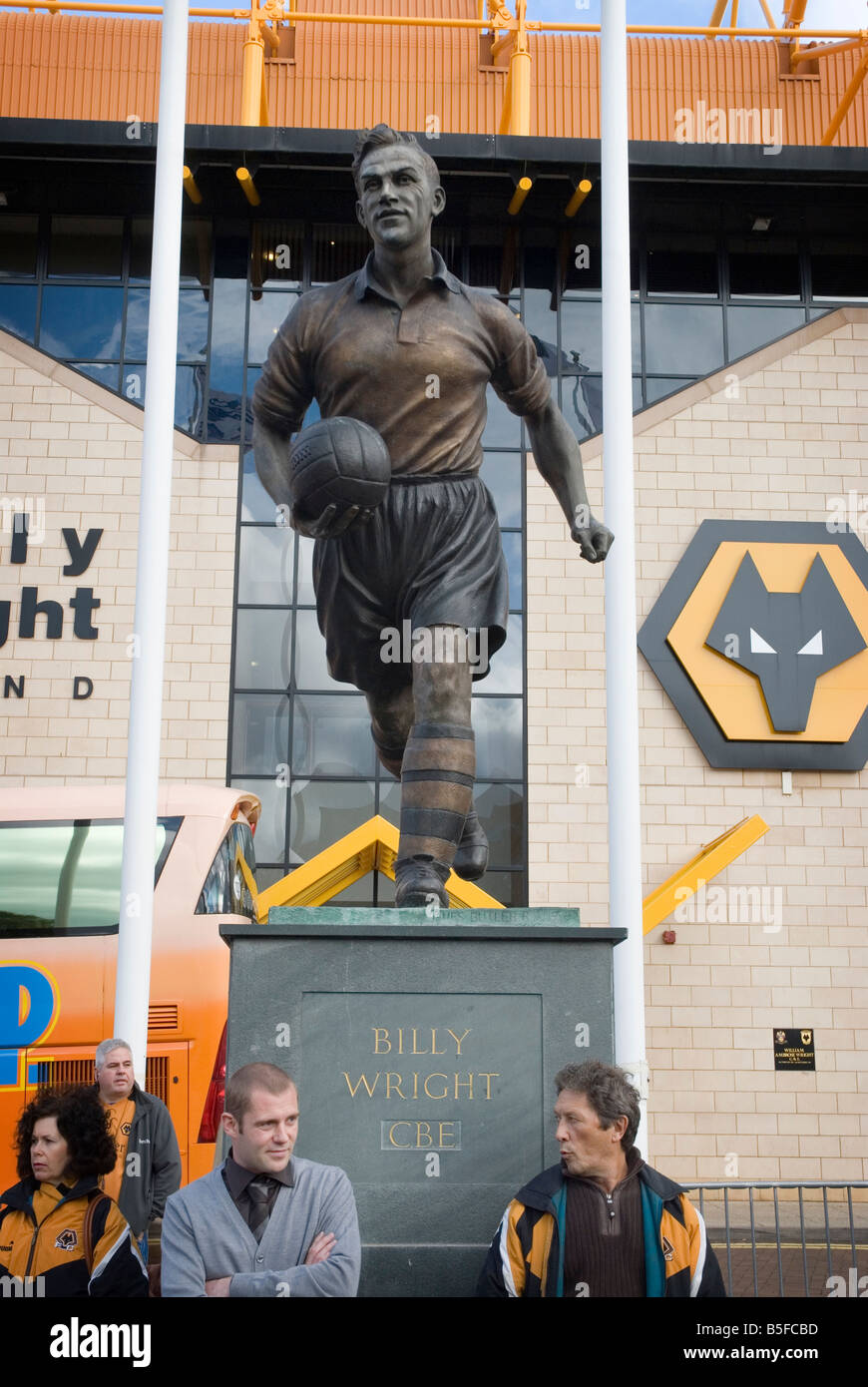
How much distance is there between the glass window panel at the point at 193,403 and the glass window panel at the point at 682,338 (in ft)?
19.4

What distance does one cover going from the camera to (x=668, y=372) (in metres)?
18.7

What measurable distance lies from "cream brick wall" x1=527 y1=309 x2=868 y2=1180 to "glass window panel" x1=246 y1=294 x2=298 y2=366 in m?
4.14

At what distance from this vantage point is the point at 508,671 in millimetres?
17875

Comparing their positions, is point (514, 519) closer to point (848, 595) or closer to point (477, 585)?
point (848, 595)

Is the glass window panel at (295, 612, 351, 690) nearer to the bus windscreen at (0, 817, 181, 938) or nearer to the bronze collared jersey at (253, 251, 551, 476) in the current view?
the bus windscreen at (0, 817, 181, 938)

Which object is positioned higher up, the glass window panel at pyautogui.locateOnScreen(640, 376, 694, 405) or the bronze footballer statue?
the glass window panel at pyautogui.locateOnScreen(640, 376, 694, 405)

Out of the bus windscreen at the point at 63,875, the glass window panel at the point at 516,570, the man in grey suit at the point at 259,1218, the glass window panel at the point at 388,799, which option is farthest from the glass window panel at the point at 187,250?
the man in grey suit at the point at 259,1218

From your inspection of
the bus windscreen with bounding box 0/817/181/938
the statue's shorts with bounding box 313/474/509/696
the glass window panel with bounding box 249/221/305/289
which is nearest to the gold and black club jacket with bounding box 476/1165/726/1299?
the statue's shorts with bounding box 313/474/509/696

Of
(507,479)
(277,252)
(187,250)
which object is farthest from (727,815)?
(187,250)

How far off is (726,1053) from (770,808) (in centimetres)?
306

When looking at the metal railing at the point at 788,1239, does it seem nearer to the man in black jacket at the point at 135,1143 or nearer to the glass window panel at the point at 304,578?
the man in black jacket at the point at 135,1143

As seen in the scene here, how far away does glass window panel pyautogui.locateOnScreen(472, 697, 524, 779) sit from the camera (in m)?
17.5

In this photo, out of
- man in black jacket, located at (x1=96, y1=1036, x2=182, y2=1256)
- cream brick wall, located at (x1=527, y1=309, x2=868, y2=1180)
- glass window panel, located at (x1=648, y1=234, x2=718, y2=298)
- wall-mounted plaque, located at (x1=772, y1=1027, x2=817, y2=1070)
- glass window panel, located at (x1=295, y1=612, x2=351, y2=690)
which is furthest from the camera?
glass window panel, located at (x1=648, y1=234, x2=718, y2=298)

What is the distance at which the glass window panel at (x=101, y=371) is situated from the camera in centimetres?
1812
